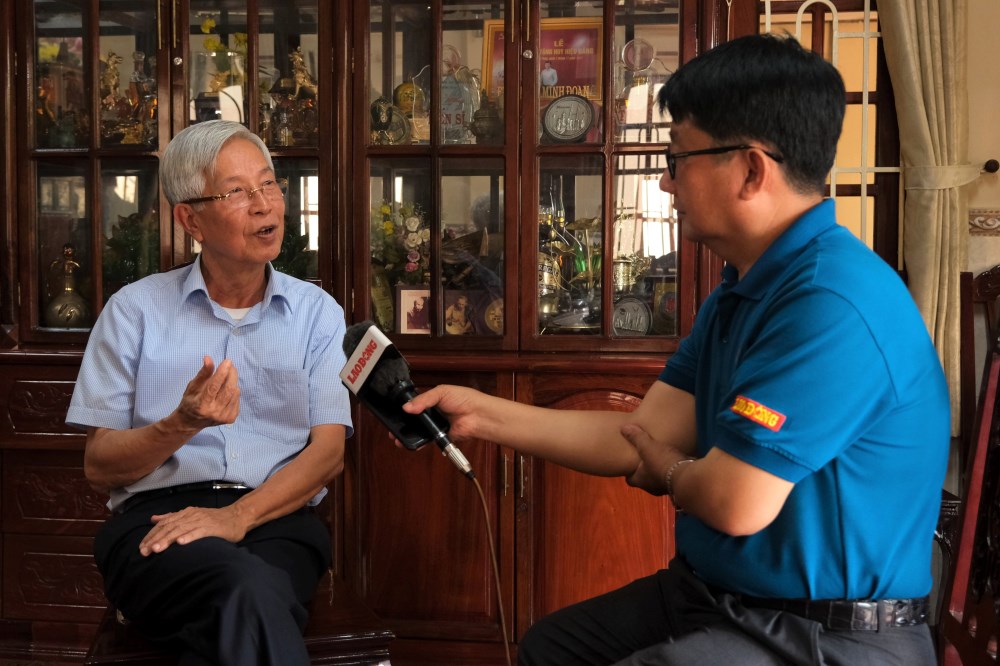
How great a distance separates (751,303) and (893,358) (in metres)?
0.23

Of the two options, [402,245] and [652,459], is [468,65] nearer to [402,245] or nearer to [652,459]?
[402,245]

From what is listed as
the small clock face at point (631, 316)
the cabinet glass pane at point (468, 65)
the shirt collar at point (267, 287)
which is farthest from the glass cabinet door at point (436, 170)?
the shirt collar at point (267, 287)

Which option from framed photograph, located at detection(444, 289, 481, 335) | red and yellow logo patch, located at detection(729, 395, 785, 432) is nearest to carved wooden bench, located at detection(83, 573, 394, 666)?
red and yellow logo patch, located at detection(729, 395, 785, 432)

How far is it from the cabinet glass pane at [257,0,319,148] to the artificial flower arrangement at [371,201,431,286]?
29cm

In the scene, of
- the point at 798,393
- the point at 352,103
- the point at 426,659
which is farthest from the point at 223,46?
the point at 798,393

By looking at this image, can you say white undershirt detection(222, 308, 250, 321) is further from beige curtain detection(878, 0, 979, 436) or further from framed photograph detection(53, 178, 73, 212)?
beige curtain detection(878, 0, 979, 436)

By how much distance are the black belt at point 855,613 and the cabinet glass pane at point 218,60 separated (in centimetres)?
223

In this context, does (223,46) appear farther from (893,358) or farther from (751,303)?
(893,358)

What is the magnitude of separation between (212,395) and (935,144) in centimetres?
261

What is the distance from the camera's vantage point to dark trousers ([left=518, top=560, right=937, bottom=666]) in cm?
125

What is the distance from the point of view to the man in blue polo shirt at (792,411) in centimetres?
119

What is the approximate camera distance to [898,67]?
130 inches

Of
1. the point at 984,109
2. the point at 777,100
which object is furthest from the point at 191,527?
the point at 984,109

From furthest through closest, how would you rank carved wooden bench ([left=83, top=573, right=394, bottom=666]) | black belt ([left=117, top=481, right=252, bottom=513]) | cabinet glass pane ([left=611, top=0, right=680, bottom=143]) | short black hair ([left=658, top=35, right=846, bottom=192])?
cabinet glass pane ([left=611, top=0, right=680, bottom=143]), black belt ([left=117, top=481, right=252, bottom=513]), carved wooden bench ([left=83, top=573, right=394, bottom=666]), short black hair ([left=658, top=35, right=846, bottom=192])
